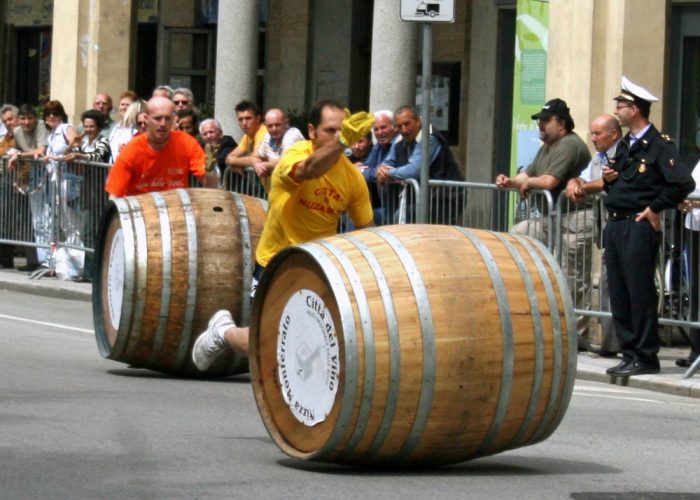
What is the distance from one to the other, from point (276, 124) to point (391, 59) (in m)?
3.47

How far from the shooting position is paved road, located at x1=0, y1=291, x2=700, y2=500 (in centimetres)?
751

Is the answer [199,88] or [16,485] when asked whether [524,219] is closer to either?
[16,485]

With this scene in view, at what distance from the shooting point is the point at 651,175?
488 inches

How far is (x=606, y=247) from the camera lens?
41.8ft

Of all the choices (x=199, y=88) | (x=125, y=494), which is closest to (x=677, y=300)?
(x=125, y=494)

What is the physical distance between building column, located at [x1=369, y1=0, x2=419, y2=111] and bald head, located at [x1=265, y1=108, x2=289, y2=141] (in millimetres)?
3139

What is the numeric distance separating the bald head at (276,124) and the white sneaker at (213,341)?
603cm

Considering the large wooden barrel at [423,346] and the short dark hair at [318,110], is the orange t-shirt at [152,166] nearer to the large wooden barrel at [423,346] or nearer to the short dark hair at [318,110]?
the short dark hair at [318,110]

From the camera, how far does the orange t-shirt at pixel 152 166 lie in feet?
40.4

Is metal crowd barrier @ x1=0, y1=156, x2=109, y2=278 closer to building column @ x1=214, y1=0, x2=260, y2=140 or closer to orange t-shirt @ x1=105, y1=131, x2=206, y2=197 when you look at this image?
building column @ x1=214, y1=0, x2=260, y2=140

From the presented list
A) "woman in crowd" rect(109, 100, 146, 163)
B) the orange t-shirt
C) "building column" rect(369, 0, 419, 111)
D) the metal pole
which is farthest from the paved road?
"building column" rect(369, 0, 419, 111)

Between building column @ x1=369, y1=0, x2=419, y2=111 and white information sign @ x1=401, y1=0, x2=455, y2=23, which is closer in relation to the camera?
white information sign @ x1=401, y1=0, x2=455, y2=23

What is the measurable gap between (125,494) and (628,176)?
614 centimetres

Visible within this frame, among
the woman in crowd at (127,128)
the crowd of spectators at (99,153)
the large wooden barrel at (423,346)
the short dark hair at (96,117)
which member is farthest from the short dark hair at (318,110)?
the short dark hair at (96,117)
